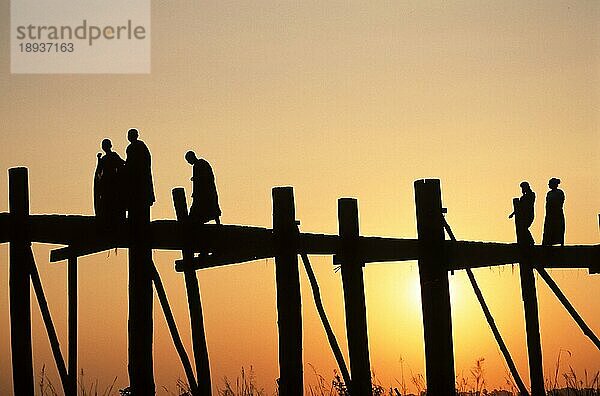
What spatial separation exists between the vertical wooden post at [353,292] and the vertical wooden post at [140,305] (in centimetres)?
223

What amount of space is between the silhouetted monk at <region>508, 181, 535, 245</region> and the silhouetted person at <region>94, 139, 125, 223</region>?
5.49 m

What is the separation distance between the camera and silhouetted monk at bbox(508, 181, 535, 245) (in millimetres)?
17000

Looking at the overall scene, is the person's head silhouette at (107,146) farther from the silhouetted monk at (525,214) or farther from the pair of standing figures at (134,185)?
the silhouetted monk at (525,214)

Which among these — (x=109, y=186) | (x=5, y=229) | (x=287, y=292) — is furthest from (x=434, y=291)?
(x=5, y=229)

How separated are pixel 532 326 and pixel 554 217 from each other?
1.72 metres

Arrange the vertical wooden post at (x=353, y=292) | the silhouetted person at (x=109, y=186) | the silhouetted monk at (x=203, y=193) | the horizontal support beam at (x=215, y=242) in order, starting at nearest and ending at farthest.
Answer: the horizontal support beam at (x=215, y=242)
the silhouetted person at (x=109, y=186)
the vertical wooden post at (x=353, y=292)
the silhouetted monk at (x=203, y=193)

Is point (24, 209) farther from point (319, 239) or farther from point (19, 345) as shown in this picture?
point (319, 239)

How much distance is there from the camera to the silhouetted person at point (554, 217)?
17859 millimetres

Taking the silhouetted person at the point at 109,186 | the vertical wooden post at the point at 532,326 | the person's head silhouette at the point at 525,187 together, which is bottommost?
the vertical wooden post at the point at 532,326

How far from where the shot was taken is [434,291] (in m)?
13.6

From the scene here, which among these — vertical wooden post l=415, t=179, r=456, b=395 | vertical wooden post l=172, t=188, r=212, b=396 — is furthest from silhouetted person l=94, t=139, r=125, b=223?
vertical wooden post l=415, t=179, r=456, b=395

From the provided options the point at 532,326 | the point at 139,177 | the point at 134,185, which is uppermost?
the point at 139,177

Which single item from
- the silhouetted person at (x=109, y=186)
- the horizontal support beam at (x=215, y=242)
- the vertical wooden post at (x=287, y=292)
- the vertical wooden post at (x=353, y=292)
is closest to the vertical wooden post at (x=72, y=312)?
the horizontal support beam at (x=215, y=242)

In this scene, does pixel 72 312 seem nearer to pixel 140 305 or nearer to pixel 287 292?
pixel 140 305
